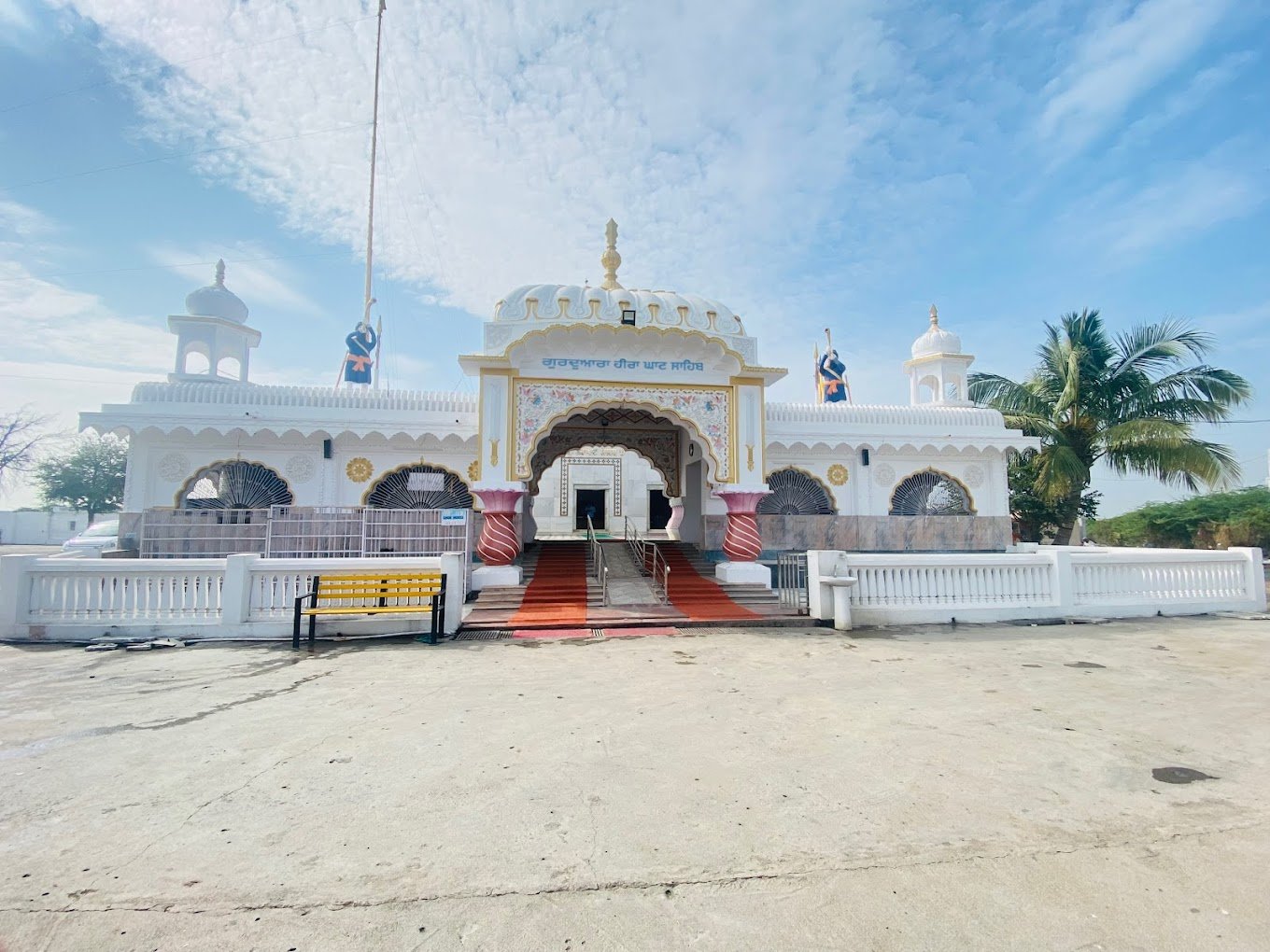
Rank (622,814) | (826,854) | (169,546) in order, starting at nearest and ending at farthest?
1. (826,854)
2. (622,814)
3. (169,546)

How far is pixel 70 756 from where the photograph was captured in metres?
3.65

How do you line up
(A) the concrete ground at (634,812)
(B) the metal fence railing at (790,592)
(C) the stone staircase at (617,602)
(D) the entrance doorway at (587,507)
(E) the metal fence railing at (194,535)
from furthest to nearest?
1. (D) the entrance doorway at (587,507)
2. (E) the metal fence railing at (194,535)
3. (B) the metal fence railing at (790,592)
4. (C) the stone staircase at (617,602)
5. (A) the concrete ground at (634,812)

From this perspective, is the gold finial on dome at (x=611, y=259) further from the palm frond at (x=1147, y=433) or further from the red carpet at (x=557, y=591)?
the palm frond at (x=1147, y=433)

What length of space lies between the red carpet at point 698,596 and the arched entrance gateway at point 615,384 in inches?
20.9

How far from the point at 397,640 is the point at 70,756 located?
3.74 metres

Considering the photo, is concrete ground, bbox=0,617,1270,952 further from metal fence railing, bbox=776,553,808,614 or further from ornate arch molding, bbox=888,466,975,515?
ornate arch molding, bbox=888,466,975,515

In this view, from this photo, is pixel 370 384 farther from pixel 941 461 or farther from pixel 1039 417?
pixel 1039 417

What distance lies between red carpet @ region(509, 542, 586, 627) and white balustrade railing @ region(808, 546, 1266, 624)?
3628mm

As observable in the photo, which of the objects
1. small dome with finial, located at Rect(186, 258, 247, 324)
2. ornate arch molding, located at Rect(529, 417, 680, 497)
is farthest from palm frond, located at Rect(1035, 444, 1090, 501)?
small dome with finial, located at Rect(186, 258, 247, 324)

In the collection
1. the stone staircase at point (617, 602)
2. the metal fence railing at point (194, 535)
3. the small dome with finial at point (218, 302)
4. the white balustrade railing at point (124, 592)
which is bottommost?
the stone staircase at point (617, 602)

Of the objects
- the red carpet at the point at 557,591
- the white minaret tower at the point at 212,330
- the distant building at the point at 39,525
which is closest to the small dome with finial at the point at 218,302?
the white minaret tower at the point at 212,330

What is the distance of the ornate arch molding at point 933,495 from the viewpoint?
14.5m

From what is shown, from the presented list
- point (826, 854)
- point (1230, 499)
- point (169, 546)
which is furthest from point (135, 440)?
point (1230, 499)

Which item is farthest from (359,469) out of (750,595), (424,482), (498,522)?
(750,595)
